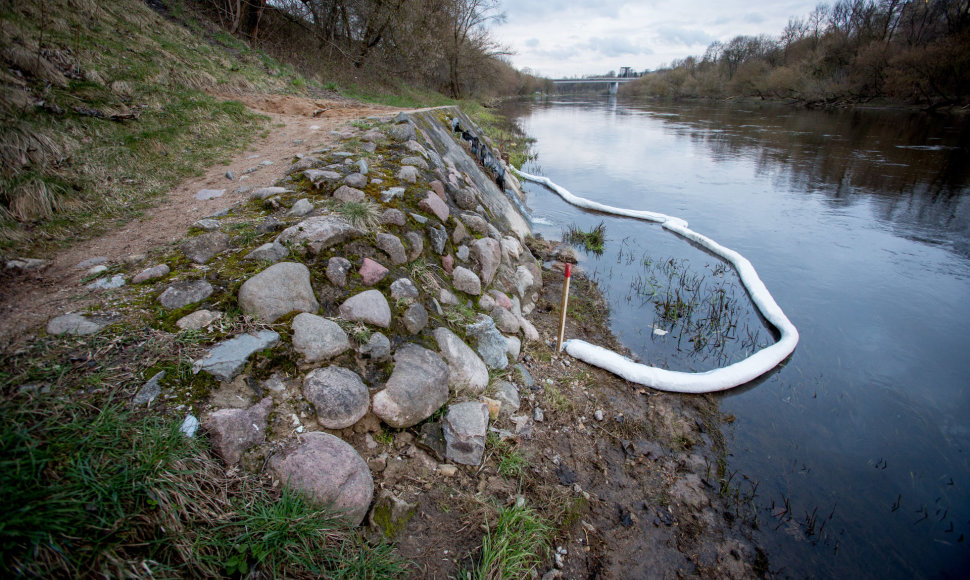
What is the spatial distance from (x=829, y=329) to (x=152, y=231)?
755cm

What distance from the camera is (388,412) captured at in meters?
2.47

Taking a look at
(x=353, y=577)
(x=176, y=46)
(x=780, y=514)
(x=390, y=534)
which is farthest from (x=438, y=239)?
(x=176, y=46)

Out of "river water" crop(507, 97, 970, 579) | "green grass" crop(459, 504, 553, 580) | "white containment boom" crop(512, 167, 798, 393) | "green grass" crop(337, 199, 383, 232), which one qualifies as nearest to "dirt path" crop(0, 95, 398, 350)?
"green grass" crop(337, 199, 383, 232)

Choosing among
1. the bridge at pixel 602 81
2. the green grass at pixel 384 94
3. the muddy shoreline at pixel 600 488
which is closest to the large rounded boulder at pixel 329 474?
the muddy shoreline at pixel 600 488

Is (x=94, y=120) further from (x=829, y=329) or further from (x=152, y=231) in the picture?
(x=829, y=329)

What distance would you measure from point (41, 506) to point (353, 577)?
1.12 metres

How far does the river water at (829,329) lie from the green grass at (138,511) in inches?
114

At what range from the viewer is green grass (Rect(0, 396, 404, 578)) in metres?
1.33

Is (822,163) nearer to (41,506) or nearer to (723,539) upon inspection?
(723,539)

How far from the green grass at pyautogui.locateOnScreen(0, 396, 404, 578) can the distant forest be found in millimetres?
40335

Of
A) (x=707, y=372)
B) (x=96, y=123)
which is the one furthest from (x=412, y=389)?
(x=96, y=123)

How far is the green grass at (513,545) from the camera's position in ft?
6.70

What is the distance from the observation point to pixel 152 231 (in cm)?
327

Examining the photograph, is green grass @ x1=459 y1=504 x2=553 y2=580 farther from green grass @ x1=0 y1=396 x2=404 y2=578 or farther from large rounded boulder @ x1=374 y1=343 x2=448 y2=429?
large rounded boulder @ x1=374 y1=343 x2=448 y2=429
